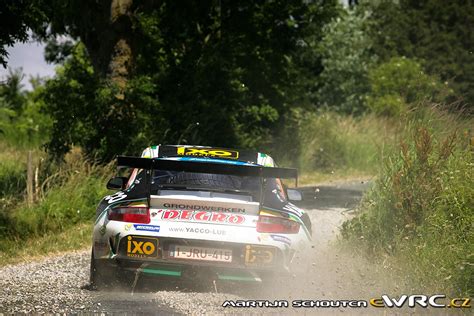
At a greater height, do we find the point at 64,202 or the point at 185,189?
the point at 185,189

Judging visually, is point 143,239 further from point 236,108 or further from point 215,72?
point 236,108

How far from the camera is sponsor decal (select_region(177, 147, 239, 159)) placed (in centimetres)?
987

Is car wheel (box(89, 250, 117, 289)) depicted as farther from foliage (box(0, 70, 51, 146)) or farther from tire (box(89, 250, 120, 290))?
foliage (box(0, 70, 51, 146))

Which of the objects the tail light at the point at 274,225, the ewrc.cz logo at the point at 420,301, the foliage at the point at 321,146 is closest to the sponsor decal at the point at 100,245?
the tail light at the point at 274,225

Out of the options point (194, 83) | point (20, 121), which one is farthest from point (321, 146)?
point (20, 121)

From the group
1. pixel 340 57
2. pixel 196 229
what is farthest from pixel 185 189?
pixel 340 57

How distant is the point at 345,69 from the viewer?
172ft

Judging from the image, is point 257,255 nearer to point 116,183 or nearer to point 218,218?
point 218,218

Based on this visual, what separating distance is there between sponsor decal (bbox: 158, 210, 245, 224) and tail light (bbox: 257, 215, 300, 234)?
7.1 inches

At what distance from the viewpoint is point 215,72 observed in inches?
926

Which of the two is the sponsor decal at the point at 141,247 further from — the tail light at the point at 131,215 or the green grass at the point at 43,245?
the green grass at the point at 43,245

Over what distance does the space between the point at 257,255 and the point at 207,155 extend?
1593mm

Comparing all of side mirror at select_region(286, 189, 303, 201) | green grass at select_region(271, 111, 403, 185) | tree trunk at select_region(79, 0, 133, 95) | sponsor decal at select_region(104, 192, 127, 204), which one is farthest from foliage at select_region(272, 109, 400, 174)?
sponsor decal at select_region(104, 192, 127, 204)

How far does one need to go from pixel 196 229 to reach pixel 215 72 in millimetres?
15169
